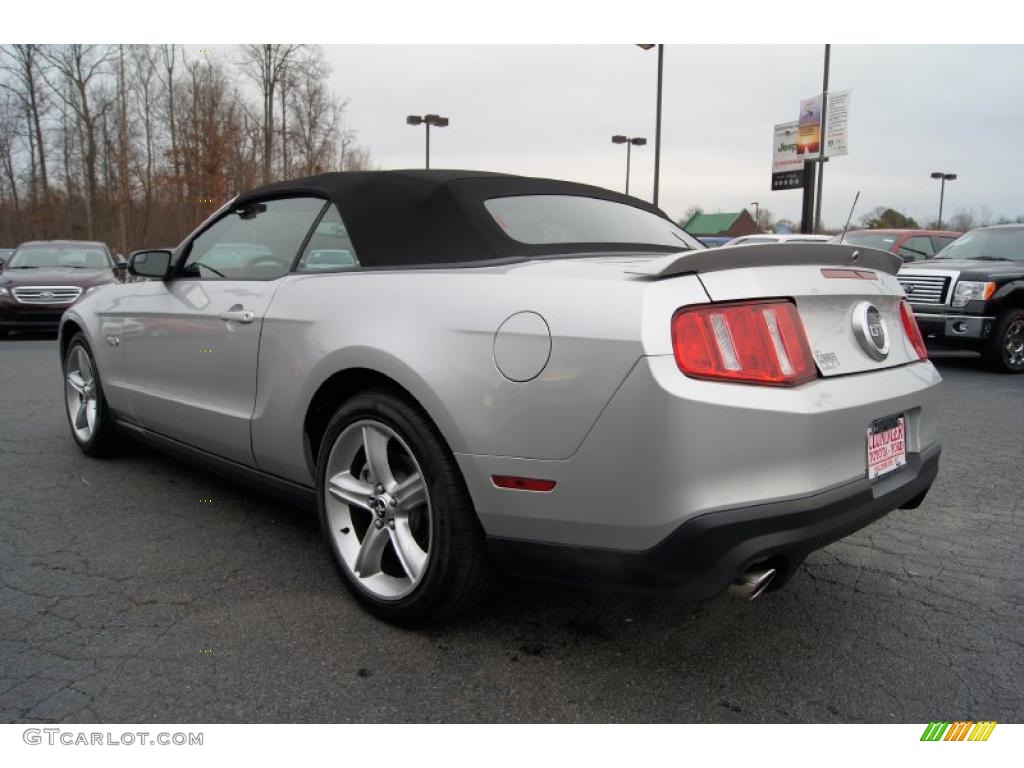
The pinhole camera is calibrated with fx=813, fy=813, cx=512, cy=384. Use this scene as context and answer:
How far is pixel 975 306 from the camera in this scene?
9211 millimetres

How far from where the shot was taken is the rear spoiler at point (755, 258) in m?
2.16

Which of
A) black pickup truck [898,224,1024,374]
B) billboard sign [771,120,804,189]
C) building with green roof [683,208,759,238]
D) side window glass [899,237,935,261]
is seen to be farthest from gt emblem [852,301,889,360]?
building with green roof [683,208,759,238]

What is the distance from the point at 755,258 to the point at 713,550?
828mm

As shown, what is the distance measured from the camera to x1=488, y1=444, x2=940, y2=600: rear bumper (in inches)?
80.6

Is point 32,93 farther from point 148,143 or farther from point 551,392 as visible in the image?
point 551,392

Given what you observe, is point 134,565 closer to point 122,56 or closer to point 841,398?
point 841,398

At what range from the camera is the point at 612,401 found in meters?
2.09

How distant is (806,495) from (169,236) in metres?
42.2

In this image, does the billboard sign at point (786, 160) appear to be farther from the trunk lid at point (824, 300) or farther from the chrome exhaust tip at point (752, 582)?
the chrome exhaust tip at point (752, 582)

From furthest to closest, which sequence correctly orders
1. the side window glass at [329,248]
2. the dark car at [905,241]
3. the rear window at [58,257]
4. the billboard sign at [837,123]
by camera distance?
the billboard sign at [837,123]
the rear window at [58,257]
the dark car at [905,241]
the side window glass at [329,248]

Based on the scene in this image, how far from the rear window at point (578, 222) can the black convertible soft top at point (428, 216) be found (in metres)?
0.05

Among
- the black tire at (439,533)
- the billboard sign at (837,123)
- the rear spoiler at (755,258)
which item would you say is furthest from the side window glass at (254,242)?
the billboard sign at (837,123)

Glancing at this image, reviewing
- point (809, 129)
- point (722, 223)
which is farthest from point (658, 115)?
point (722, 223)

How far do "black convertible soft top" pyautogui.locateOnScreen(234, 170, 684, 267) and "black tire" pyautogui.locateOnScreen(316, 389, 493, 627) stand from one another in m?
0.55
